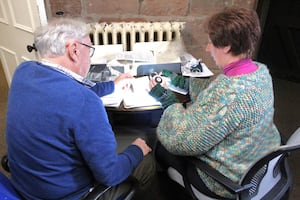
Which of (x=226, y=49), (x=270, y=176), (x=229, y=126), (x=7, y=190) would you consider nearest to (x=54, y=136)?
(x=7, y=190)

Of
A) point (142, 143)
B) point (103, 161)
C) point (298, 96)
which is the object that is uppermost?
point (103, 161)

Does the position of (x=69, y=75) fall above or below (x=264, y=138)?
above

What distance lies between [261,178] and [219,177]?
0.62 feet

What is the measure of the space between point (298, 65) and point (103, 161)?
287cm

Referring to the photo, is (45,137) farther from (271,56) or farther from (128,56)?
(271,56)

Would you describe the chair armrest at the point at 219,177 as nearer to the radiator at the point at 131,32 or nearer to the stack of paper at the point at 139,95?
the stack of paper at the point at 139,95

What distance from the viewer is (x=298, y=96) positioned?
2.93 meters

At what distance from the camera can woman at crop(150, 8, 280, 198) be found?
3.41 feet

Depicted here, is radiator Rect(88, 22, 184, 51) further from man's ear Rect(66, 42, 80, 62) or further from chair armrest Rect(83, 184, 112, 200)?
chair armrest Rect(83, 184, 112, 200)

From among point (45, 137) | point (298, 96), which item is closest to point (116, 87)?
point (45, 137)

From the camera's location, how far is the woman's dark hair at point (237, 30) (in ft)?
3.59

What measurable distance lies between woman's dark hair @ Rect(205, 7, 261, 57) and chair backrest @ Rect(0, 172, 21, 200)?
3.21 ft

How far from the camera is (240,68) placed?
3.64 ft

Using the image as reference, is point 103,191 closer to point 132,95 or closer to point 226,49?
point 132,95
